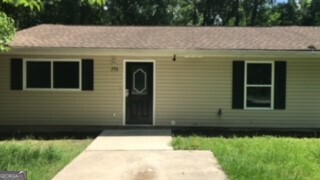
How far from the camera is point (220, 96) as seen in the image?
625 inches

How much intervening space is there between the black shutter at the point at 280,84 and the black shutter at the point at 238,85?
3.45 feet

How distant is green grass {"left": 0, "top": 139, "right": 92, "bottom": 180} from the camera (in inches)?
351

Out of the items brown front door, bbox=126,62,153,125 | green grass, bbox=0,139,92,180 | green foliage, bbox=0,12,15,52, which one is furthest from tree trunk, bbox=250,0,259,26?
green grass, bbox=0,139,92,180

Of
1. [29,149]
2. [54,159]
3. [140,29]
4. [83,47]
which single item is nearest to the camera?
[54,159]

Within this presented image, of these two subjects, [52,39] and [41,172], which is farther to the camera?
[52,39]

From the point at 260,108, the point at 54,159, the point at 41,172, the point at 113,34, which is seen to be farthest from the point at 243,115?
the point at 41,172

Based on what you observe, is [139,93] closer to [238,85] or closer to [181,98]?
[181,98]

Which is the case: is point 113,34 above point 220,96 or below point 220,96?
above

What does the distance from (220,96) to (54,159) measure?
7109 mm

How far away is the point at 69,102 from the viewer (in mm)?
15891

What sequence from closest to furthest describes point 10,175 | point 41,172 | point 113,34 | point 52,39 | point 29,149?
point 10,175, point 41,172, point 29,149, point 52,39, point 113,34

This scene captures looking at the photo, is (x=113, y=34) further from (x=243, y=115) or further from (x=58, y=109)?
(x=243, y=115)

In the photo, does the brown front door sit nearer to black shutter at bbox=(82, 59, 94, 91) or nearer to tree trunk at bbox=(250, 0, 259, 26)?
black shutter at bbox=(82, 59, 94, 91)

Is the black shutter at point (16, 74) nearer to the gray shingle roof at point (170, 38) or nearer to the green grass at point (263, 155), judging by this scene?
the gray shingle roof at point (170, 38)
